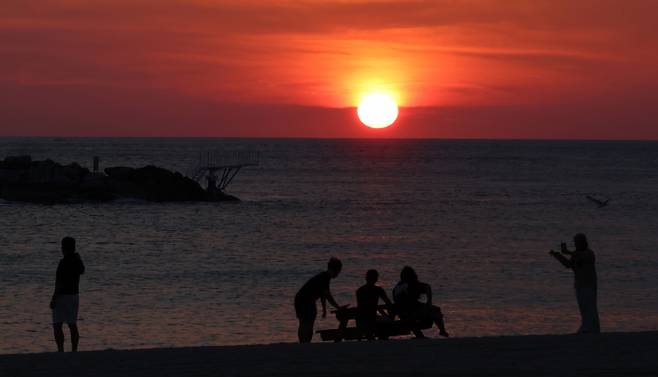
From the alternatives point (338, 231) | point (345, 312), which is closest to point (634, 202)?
point (338, 231)

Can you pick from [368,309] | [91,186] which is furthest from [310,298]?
[91,186]

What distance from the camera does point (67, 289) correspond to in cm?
1330

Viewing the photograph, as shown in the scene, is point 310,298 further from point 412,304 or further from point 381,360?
point 381,360

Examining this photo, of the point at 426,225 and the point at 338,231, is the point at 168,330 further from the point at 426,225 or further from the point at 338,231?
the point at 426,225

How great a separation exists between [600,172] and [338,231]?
97614mm

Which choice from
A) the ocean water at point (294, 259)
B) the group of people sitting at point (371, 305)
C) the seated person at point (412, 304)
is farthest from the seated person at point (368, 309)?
the ocean water at point (294, 259)

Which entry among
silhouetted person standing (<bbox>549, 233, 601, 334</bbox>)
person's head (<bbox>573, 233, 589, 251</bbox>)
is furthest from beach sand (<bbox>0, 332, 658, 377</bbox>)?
person's head (<bbox>573, 233, 589, 251</bbox>)

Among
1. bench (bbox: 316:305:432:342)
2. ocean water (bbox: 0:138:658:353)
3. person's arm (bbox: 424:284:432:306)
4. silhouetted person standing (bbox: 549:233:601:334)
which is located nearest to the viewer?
silhouetted person standing (bbox: 549:233:601:334)

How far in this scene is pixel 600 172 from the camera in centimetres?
14412

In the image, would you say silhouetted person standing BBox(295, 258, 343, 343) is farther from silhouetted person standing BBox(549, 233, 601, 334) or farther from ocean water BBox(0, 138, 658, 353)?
ocean water BBox(0, 138, 658, 353)

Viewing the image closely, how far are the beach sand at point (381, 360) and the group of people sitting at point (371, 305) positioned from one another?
47.2 inches

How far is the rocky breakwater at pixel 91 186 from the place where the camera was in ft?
232

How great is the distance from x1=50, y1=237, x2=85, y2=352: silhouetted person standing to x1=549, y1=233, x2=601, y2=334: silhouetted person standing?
20.2 feet

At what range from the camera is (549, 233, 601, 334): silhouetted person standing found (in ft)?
45.2
